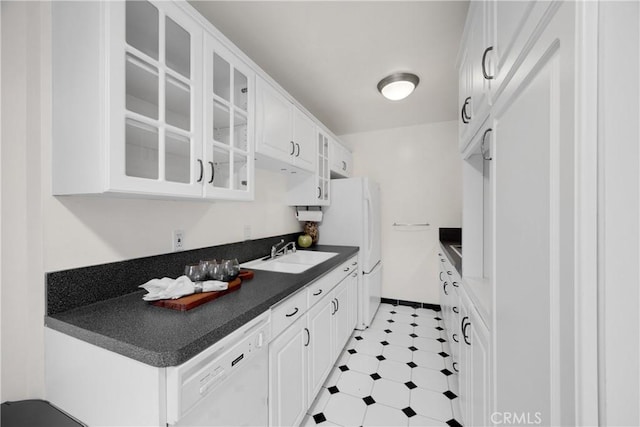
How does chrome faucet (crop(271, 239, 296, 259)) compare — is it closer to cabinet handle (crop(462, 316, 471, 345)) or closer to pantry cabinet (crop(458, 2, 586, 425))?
cabinet handle (crop(462, 316, 471, 345))

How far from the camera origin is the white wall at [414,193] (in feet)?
10.4

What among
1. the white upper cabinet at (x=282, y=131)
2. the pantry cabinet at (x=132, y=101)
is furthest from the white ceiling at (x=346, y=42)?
the pantry cabinet at (x=132, y=101)

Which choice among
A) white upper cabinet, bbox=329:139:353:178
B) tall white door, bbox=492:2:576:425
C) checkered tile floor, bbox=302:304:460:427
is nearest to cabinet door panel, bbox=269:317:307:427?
checkered tile floor, bbox=302:304:460:427

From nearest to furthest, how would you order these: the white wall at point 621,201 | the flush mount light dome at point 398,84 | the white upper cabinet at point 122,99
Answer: the white wall at point 621,201 → the white upper cabinet at point 122,99 → the flush mount light dome at point 398,84

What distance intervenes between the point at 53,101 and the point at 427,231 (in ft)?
11.3

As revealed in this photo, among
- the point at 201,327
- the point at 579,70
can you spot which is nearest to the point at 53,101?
the point at 201,327

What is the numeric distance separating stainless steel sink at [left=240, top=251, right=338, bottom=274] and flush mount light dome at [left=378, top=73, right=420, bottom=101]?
1532 mm

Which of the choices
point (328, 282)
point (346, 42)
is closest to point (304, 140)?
point (346, 42)

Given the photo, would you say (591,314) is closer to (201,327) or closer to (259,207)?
(201,327)

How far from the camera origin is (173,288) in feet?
3.55

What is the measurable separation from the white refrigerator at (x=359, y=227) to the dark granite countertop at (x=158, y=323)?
5.37 feet

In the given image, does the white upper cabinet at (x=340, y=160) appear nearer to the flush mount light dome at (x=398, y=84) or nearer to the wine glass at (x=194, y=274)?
the flush mount light dome at (x=398, y=84)

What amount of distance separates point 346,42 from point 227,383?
78.4 inches

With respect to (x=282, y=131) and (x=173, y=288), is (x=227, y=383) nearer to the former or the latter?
Answer: (x=173, y=288)
